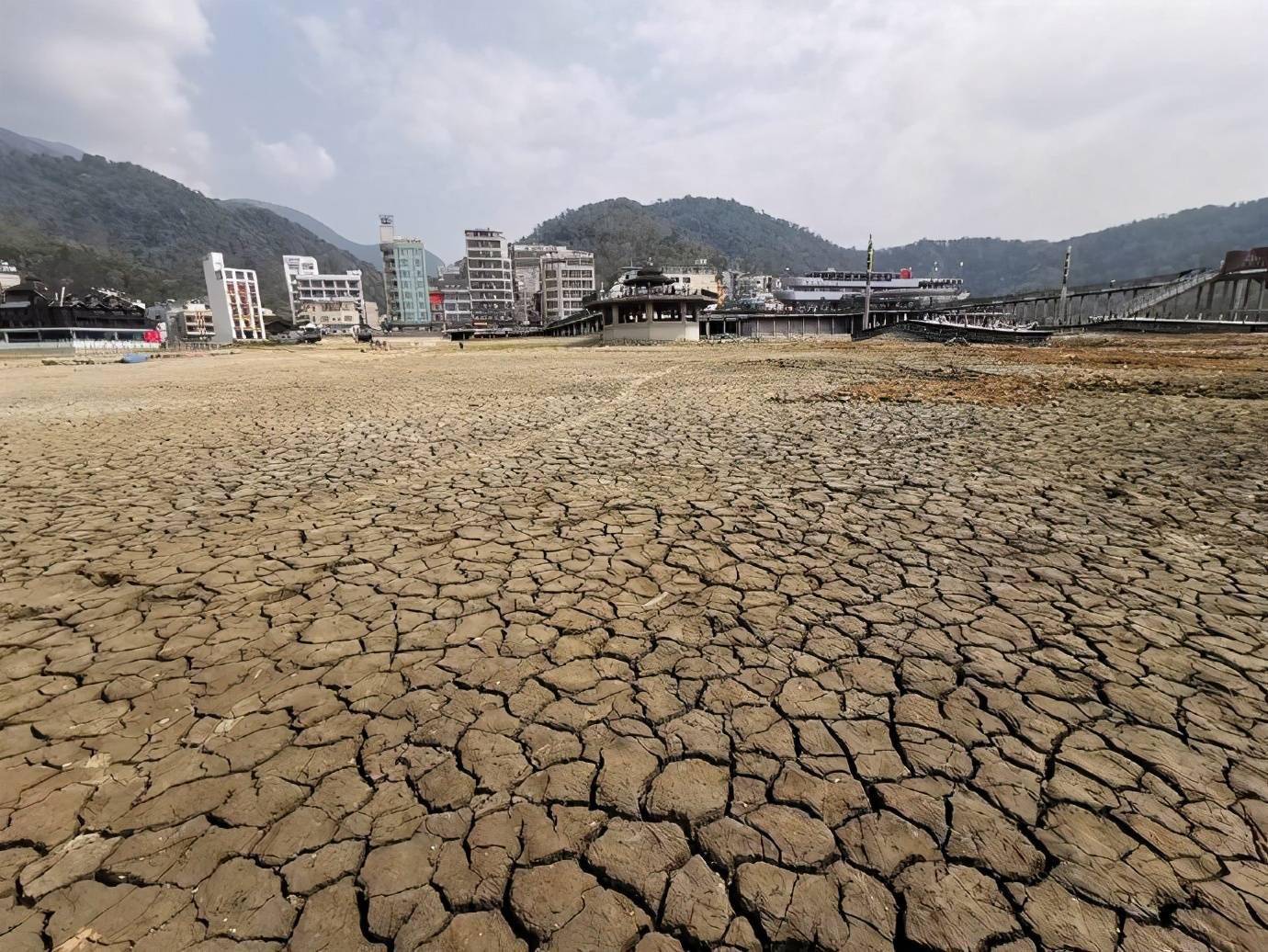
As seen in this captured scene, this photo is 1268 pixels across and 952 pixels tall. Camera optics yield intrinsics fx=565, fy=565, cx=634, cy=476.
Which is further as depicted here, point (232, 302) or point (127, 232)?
point (127, 232)

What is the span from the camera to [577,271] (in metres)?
107

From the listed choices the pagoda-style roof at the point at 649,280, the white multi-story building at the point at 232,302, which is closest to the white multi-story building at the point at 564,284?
the pagoda-style roof at the point at 649,280

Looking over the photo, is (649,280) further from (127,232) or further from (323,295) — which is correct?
(127,232)

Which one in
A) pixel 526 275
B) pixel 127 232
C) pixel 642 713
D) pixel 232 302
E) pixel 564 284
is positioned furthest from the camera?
pixel 127 232

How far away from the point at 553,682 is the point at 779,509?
3.43 metres

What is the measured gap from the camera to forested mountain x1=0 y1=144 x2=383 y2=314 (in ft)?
362

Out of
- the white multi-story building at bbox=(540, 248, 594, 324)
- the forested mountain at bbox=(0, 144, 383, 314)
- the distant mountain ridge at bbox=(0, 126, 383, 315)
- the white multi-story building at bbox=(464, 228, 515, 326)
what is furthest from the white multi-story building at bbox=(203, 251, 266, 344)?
the white multi-story building at bbox=(540, 248, 594, 324)

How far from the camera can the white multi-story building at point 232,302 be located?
8875cm

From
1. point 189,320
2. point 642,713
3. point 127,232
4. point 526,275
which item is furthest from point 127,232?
point 642,713

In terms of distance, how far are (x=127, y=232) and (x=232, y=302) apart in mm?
93720

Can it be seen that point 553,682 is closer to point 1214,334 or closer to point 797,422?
point 797,422

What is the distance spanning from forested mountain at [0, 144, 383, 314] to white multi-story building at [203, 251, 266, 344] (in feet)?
106

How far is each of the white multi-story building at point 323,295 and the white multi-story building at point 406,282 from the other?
6.24 meters

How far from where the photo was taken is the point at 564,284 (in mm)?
106562
